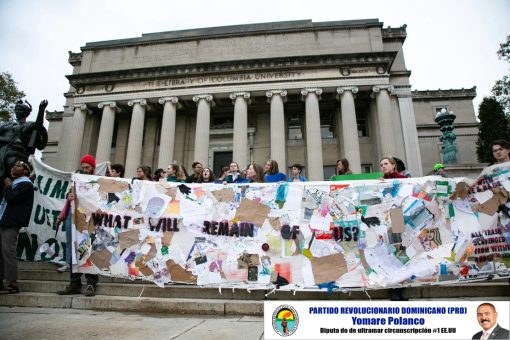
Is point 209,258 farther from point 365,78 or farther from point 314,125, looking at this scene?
point 365,78

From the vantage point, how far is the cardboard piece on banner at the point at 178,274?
425 centimetres

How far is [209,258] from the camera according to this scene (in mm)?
4336

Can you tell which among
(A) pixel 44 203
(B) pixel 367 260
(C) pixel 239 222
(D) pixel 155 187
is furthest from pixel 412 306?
(A) pixel 44 203

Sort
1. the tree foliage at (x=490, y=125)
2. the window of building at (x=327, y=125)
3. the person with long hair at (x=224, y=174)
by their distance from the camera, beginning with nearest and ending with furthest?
the person with long hair at (x=224, y=174) < the tree foliage at (x=490, y=125) < the window of building at (x=327, y=125)

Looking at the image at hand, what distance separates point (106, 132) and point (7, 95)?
1162cm

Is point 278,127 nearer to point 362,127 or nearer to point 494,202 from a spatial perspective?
point 362,127

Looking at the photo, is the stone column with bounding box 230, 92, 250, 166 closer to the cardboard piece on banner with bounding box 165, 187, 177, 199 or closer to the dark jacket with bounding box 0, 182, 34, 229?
the cardboard piece on banner with bounding box 165, 187, 177, 199

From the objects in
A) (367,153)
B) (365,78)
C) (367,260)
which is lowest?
(367,260)

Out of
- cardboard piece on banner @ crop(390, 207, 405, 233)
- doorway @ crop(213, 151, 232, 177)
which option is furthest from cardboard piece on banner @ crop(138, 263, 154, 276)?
doorway @ crop(213, 151, 232, 177)

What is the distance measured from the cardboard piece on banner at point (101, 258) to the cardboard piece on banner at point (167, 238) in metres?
0.93

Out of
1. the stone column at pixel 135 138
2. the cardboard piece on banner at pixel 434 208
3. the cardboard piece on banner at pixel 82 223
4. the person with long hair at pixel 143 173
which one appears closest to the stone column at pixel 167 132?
the stone column at pixel 135 138

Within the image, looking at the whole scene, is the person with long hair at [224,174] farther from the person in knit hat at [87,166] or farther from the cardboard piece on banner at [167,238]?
the person in knit hat at [87,166]

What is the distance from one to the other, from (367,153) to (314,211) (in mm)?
21247

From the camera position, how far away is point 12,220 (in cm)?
454
